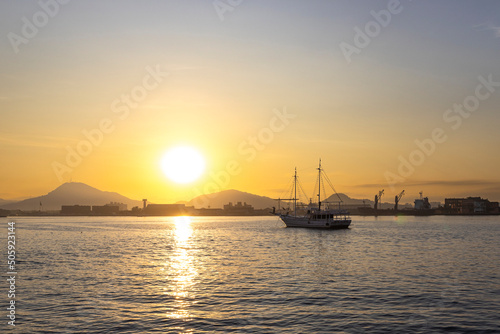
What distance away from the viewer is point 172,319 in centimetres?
2959

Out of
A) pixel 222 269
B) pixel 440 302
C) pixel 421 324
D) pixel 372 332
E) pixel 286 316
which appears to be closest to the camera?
pixel 372 332

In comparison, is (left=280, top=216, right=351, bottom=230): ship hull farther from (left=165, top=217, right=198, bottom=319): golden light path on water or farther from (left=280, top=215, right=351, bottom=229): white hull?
(left=165, top=217, right=198, bottom=319): golden light path on water

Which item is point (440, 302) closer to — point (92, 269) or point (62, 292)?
point (62, 292)

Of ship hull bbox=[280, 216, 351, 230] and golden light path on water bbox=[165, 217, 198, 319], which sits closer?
golden light path on water bbox=[165, 217, 198, 319]

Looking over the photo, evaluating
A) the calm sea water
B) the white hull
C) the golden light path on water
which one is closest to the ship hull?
the white hull

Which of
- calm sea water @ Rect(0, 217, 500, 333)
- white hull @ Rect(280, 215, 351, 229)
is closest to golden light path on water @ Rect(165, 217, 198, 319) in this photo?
calm sea water @ Rect(0, 217, 500, 333)

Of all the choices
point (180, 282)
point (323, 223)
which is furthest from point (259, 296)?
point (323, 223)

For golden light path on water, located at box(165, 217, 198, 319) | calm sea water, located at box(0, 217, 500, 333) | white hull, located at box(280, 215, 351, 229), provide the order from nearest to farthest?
calm sea water, located at box(0, 217, 500, 333)
golden light path on water, located at box(165, 217, 198, 319)
white hull, located at box(280, 215, 351, 229)

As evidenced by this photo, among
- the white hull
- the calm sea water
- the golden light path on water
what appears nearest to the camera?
the calm sea water

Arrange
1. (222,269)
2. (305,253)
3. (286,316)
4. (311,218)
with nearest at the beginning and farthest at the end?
(286,316) → (222,269) → (305,253) → (311,218)

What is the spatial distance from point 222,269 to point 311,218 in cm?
11331

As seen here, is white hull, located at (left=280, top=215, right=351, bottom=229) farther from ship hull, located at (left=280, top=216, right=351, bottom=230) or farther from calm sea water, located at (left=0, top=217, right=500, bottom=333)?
calm sea water, located at (left=0, top=217, right=500, bottom=333)

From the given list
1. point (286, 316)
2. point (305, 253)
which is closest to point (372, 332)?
point (286, 316)

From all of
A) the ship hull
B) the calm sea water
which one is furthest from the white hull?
the calm sea water
